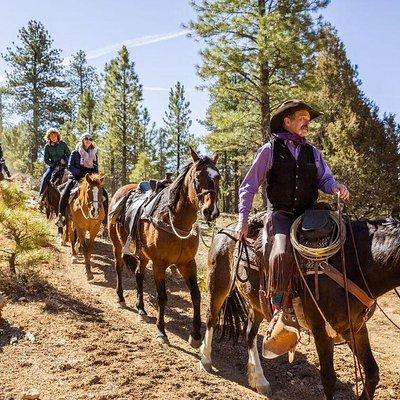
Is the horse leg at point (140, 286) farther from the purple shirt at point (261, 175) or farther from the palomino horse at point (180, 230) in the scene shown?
the purple shirt at point (261, 175)

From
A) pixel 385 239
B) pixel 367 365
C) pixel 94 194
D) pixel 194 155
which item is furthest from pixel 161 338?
pixel 94 194

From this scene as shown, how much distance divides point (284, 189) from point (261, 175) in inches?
10.8

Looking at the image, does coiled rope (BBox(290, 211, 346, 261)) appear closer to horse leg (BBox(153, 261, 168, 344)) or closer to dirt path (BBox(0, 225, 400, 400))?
dirt path (BBox(0, 225, 400, 400))

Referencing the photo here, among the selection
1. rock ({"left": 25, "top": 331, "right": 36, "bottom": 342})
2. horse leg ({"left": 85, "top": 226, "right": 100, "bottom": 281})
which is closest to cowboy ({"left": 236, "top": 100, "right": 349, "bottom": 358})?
rock ({"left": 25, "top": 331, "right": 36, "bottom": 342})

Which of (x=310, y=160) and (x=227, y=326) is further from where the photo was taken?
(x=227, y=326)

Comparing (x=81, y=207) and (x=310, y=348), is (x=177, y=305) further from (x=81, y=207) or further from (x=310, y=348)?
(x=81, y=207)

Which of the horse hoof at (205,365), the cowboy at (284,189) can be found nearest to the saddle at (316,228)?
the cowboy at (284,189)

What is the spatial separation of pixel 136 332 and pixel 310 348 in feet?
9.02

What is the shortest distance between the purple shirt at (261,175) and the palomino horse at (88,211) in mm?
6285

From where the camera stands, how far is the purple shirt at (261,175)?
14.1 ft

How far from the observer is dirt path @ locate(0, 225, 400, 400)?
171 inches

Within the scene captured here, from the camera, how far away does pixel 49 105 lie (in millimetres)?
33125

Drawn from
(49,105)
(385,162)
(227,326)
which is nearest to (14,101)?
(49,105)

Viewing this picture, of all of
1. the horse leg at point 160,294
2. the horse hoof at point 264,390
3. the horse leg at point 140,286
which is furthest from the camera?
the horse leg at point 140,286
